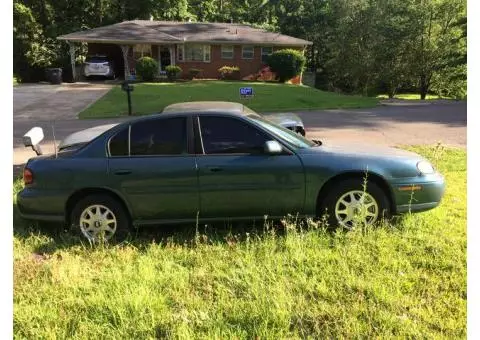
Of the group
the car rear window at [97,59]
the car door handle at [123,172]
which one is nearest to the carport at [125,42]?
the car rear window at [97,59]

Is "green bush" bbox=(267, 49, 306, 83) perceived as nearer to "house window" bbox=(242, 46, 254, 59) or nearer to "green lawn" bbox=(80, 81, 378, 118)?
"house window" bbox=(242, 46, 254, 59)

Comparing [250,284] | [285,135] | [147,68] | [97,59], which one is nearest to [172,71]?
[147,68]

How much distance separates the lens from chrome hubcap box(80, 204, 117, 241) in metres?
5.10

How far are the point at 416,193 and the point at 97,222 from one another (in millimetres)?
3510

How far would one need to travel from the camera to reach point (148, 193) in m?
5.02

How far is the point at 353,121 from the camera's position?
15148 mm

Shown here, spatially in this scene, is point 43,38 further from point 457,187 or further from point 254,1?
point 457,187

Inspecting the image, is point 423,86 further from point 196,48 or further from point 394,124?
point 394,124

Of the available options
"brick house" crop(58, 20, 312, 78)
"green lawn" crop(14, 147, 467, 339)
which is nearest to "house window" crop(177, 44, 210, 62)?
"brick house" crop(58, 20, 312, 78)

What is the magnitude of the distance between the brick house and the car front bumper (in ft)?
95.4

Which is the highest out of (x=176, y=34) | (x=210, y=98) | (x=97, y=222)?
(x=176, y=34)

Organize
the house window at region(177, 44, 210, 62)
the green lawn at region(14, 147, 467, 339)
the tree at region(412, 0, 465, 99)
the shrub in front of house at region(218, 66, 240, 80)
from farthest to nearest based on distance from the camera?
the house window at region(177, 44, 210, 62) < the shrub in front of house at region(218, 66, 240, 80) < the tree at region(412, 0, 465, 99) < the green lawn at region(14, 147, 467, 339)

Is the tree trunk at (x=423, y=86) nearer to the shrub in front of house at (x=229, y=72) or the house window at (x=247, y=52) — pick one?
the house window at (x=247, y=52)

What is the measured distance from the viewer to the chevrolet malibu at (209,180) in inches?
197
